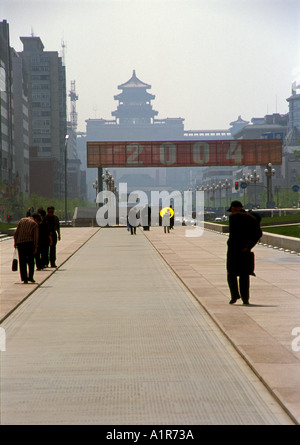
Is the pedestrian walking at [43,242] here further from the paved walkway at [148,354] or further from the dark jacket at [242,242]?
the dark jacket at [242,242]

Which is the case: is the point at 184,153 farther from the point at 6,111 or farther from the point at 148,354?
the point at 148,354

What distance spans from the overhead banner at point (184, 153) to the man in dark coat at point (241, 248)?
81523 millimetres

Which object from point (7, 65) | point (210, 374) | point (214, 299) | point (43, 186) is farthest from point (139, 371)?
point (43, 186)

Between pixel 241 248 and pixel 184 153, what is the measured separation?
3308 inches

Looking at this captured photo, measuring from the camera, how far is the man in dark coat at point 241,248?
12.8m

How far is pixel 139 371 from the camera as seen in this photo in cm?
787

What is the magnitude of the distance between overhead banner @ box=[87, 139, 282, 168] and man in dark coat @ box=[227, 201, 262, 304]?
8152cm

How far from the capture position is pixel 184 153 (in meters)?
96.4

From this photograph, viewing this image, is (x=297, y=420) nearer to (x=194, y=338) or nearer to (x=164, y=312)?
(x=194, y=338)

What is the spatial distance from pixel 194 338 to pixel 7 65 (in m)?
128

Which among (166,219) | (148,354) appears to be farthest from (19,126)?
(148,354)

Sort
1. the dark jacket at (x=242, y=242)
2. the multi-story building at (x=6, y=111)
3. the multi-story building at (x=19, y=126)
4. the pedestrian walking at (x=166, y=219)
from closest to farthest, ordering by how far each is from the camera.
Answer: the dark jacket at (x=242, y=242) < the pedestrian walking at (x=166, y=219) < the multi-story building at (x=6, y=111) < the multi-story building at (x=19, y=126)

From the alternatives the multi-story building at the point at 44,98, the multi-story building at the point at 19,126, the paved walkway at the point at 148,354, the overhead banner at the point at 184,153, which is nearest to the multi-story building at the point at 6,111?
the multi-story building at the point at 19,126

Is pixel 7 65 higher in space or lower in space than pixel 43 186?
higher
